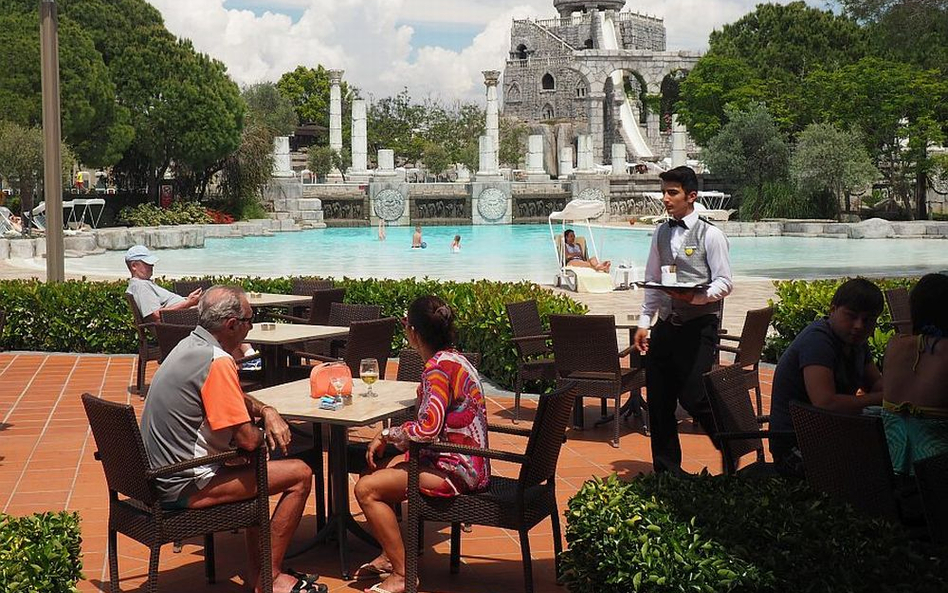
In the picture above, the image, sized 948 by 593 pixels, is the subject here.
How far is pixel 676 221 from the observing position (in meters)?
6.55

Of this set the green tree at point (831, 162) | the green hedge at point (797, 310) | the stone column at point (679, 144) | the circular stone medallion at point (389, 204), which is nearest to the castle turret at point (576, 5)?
the stone column at point (679, 144)

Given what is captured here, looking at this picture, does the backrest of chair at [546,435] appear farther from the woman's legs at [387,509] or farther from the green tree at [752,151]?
the green tree at [752,151]

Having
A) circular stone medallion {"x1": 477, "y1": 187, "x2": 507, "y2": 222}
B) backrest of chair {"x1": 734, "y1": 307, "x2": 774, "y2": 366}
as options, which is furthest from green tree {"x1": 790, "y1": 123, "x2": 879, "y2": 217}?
backrest of chair {"x1": 734, "y1": 307, "x2": 774, "y2": 366}

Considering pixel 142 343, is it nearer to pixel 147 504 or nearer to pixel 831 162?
pixel 147 504

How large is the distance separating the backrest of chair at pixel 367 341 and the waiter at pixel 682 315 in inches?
86.9

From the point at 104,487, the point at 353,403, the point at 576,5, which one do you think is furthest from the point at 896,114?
the point at 576,5

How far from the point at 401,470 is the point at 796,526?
1.85 metres

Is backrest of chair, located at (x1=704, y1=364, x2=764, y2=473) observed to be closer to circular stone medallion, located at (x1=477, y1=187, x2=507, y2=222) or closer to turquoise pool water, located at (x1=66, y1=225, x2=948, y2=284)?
turquoise pool water, located at (x1=66, y1=225, x2=948, y2=284)

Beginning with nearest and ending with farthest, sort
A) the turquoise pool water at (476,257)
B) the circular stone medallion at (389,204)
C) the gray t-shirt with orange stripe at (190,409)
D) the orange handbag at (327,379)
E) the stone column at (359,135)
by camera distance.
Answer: the gray t-shirt with orange stripe at (190,409) → the orange handbag at (327,379) → the turquoise pool water at (476,257) → the circular stone medallion at (389,204) → the stone column at (359,135)

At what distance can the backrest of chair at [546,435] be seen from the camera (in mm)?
4719

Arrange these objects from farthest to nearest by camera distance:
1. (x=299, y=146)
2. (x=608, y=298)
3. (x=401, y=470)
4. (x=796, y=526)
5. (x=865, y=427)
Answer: (x=299, y=146), (x=608, y=298), (x=401, y=470), (x=865, y=427), (x=796, y=526)

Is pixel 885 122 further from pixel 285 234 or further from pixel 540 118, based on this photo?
pixel 540 118

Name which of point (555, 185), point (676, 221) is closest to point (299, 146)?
point (555, 185)

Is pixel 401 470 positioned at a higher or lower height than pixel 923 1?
lower
